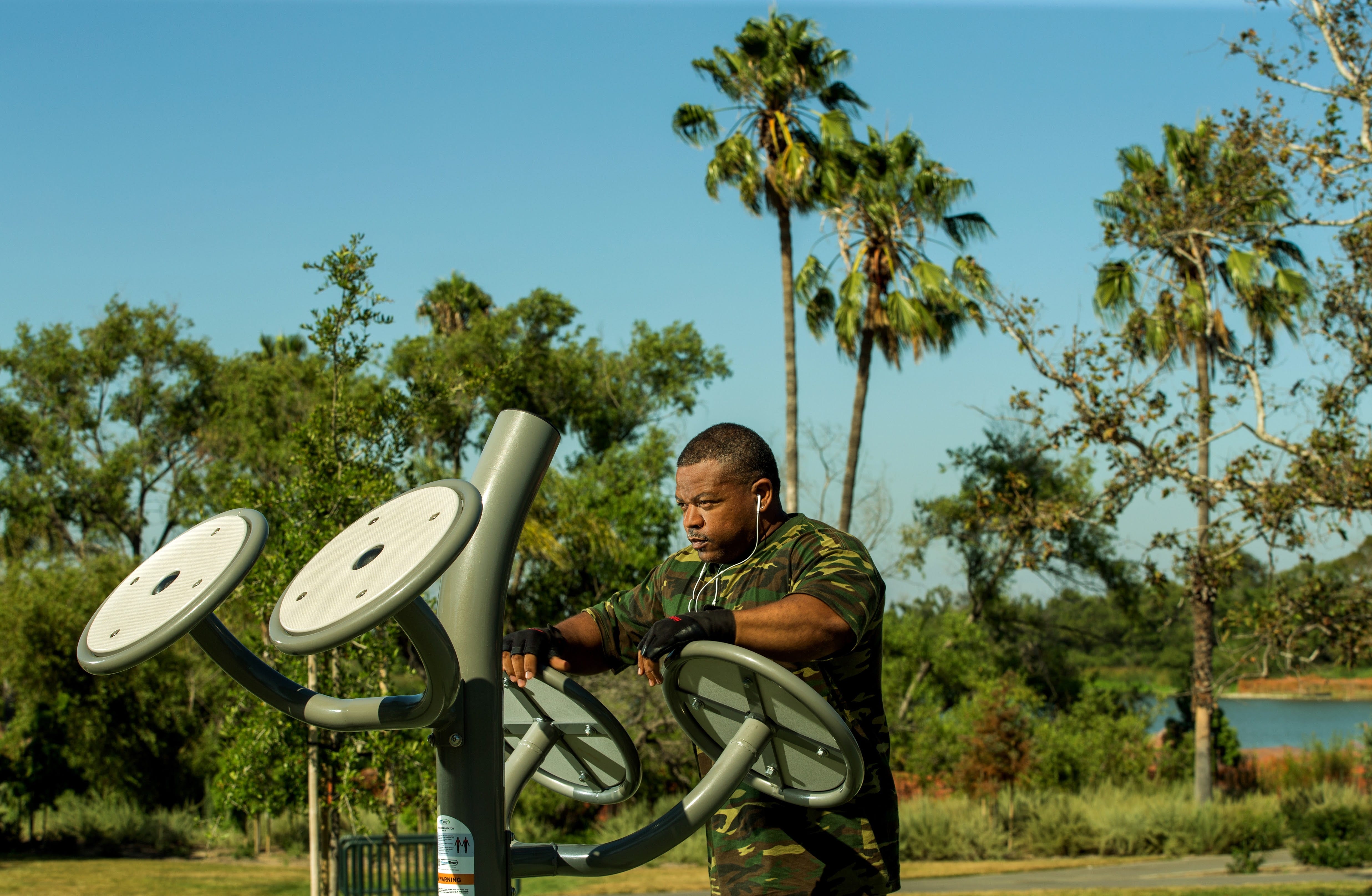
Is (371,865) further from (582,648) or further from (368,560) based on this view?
(368,560)

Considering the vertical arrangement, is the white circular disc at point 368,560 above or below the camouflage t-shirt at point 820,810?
above

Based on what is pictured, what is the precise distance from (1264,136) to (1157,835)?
11.0 meters

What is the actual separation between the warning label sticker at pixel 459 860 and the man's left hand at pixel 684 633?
0.45m

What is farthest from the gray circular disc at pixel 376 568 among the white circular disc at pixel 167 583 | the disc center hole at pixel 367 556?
the white circular disc at pixel 167 583

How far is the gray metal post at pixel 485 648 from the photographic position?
2102 millimetres

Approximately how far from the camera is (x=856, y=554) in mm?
2289

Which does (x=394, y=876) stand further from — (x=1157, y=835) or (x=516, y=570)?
(x=516, y=570)

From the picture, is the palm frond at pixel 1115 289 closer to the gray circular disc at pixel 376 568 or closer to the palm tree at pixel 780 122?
the palm tree at pixel 780 122

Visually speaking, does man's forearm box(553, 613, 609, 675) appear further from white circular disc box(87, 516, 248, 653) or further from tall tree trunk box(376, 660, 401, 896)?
tall tree trunk box(376, 660, 401, 896)

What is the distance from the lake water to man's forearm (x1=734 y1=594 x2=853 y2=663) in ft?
66.7

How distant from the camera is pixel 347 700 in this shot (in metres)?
2.06

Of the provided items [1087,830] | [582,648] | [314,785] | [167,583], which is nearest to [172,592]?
[167,583]

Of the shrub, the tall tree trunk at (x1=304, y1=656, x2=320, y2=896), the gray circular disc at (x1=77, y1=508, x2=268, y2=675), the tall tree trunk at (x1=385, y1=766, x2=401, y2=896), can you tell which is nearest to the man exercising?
the gray circular disc at (x1=77, y1=508, x2=268, y2=675)

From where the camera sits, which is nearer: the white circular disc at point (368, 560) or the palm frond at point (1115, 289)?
the white circular disc at point (368, 560)
